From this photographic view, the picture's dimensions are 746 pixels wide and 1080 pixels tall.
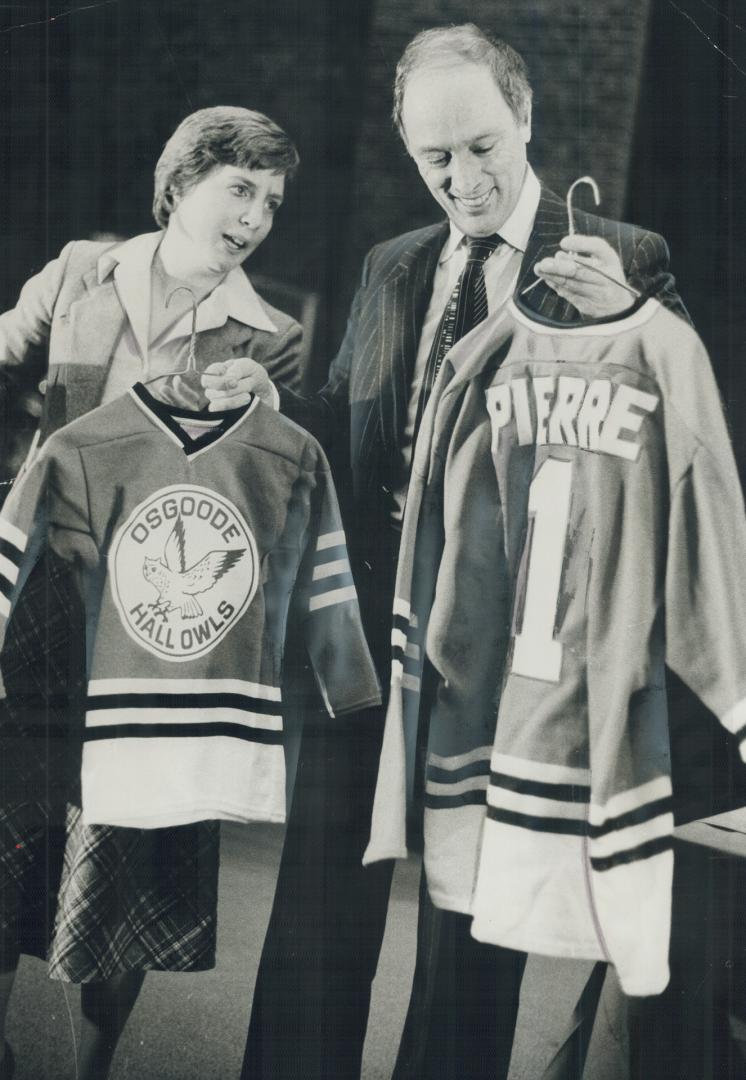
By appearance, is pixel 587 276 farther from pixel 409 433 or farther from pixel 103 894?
pixel 103 894

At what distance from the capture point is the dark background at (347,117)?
2.81 metres

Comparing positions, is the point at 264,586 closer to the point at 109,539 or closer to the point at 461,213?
the point at 109,539

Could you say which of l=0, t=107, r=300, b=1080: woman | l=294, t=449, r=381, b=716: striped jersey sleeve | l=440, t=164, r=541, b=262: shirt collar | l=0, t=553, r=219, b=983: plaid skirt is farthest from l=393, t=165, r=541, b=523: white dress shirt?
l=0, t=553, r=219, b=983: plaid skirt

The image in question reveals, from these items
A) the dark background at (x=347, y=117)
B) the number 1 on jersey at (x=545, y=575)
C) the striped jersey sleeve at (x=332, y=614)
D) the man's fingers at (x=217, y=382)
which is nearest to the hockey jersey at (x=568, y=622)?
the number 1 on jersey at (x=545, y=575)

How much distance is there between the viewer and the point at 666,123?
284cm

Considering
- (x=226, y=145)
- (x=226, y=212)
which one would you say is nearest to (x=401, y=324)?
(x=226, y=212)

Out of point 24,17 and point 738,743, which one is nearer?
point 738,743

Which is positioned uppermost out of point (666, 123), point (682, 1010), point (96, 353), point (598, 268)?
point (666, 123)

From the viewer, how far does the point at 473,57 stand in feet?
9.18

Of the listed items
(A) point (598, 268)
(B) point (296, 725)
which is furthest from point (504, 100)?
(B) point (296, 725)

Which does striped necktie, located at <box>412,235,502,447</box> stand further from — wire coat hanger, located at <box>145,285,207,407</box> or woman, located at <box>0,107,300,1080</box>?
wire coat hanger, located at <box>145,285,207,407</box>

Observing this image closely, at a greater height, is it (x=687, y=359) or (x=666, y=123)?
(x=666, y=123)

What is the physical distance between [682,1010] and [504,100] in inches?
89.5

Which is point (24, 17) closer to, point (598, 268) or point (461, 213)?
point (461, 213)
